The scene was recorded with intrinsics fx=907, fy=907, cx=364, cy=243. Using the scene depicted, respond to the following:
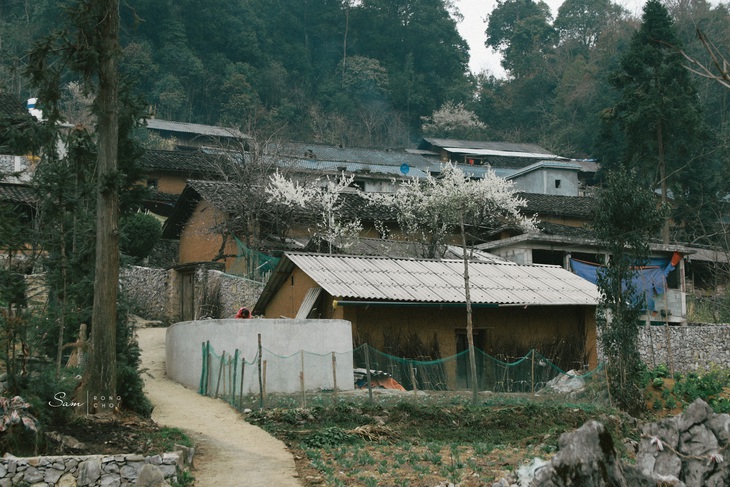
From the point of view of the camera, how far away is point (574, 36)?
8381cm

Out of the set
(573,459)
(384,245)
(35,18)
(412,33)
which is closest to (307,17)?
(412,33)

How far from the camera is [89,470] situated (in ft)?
37.8

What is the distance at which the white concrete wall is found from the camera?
1889 cm

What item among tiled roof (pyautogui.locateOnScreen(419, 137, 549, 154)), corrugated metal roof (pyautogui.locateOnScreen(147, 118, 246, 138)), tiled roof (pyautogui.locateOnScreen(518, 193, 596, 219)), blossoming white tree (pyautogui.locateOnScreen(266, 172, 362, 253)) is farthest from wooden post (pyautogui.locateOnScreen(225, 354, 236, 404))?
tiled roof (pyautogui.locateOnScreen(419, 137, 549, 154))

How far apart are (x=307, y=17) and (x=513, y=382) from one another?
6260 centimetres

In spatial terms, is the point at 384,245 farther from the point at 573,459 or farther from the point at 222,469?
the point at 573,459

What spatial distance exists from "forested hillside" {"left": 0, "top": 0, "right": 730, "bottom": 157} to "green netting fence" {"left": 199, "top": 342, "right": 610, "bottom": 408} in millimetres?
41100

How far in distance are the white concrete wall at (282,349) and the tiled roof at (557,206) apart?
82.9ft

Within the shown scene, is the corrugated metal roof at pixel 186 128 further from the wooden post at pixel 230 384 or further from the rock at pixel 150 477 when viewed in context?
the rock at pixel 150 477

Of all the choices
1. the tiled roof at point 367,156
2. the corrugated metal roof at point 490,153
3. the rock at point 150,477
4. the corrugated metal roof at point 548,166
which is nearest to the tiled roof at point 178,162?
the tiled roof at point 367,156

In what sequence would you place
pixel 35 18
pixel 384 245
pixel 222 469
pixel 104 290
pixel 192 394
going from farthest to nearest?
pixel 35 18 < pixel 384 245 < pixel 192 394 < pixel 104 290 < pixel 222 469

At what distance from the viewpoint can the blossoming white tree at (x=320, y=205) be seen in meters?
34.1

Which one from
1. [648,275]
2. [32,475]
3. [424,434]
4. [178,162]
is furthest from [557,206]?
[32,475]

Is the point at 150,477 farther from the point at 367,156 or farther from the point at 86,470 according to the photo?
the point at 367,156
